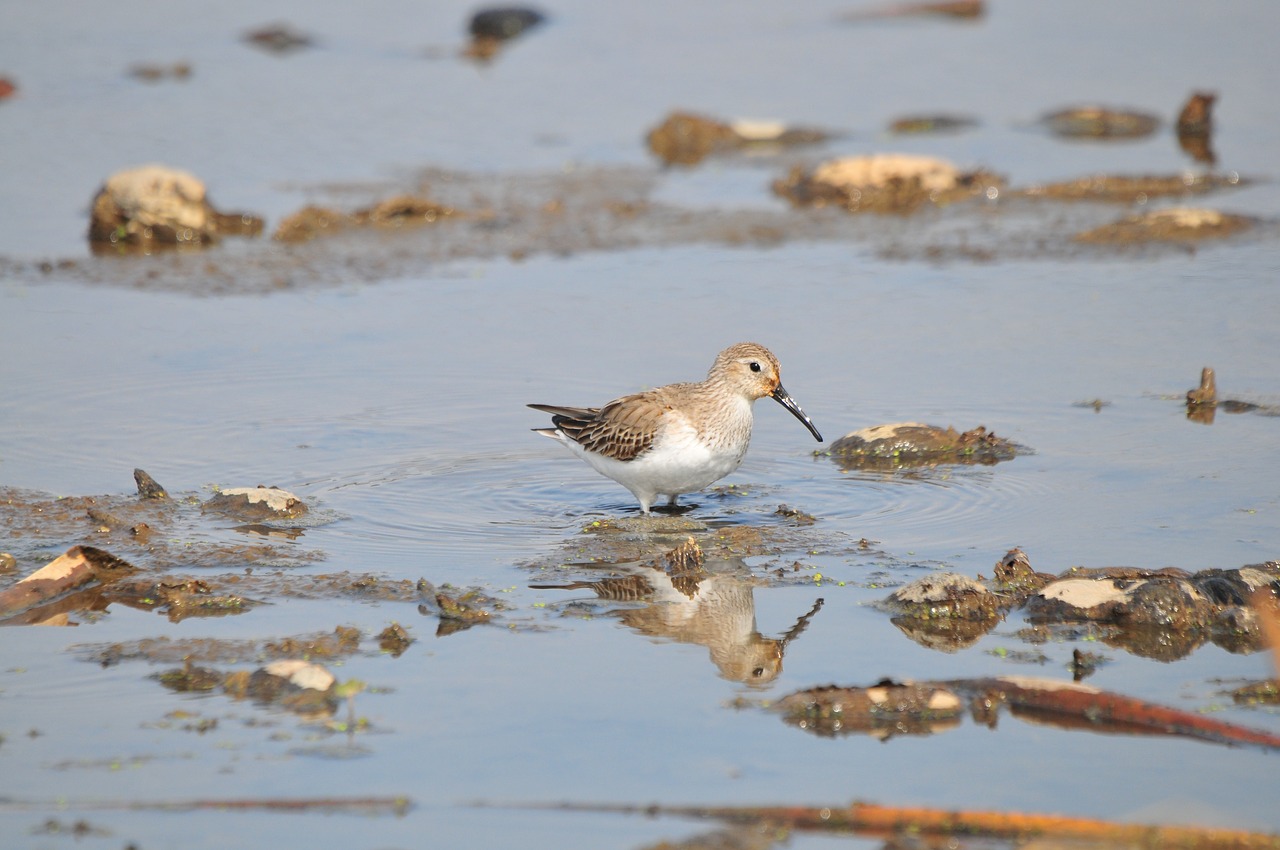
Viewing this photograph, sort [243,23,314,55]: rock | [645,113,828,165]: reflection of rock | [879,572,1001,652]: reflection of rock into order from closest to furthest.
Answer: [879,572,1001,652]: reflection of rock, [645,113,828,165]: reflection of rock, [243,23,314,55]: rock

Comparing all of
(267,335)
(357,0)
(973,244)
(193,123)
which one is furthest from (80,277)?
(357,0)

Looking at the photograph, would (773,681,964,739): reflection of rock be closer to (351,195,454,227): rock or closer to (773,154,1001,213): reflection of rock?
(351,195,454,227): rock

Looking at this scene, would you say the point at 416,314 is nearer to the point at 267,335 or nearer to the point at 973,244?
the point at 267,335

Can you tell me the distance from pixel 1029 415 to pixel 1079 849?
19.2ft

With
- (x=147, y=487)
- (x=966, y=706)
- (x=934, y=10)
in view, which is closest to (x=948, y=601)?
(x=966, y=706)

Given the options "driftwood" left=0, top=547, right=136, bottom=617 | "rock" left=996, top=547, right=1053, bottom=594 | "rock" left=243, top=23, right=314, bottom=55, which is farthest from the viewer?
"rock" left=243, top=23, right=314, bottom=55

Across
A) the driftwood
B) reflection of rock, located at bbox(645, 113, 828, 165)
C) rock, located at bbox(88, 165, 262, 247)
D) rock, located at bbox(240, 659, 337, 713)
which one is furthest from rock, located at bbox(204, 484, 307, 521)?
reflection of rock, located at bbox(645, 113, 828, 165)

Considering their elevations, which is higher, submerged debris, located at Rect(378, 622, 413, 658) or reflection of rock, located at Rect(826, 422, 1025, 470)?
reflection of rock, located at Rect(826, 422, 1025, 470)

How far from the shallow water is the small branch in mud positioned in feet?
0.32

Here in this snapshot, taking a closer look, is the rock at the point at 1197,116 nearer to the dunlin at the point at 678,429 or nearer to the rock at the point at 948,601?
the dunlin at the point at 678,429

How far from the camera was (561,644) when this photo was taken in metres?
7.21

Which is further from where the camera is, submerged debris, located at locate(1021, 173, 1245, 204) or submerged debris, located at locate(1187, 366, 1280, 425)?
submerged debris, located at locate(1021, 173, 1245, 204)

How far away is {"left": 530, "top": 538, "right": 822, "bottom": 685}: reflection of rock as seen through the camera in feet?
23.2

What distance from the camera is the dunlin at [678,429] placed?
9219mm
